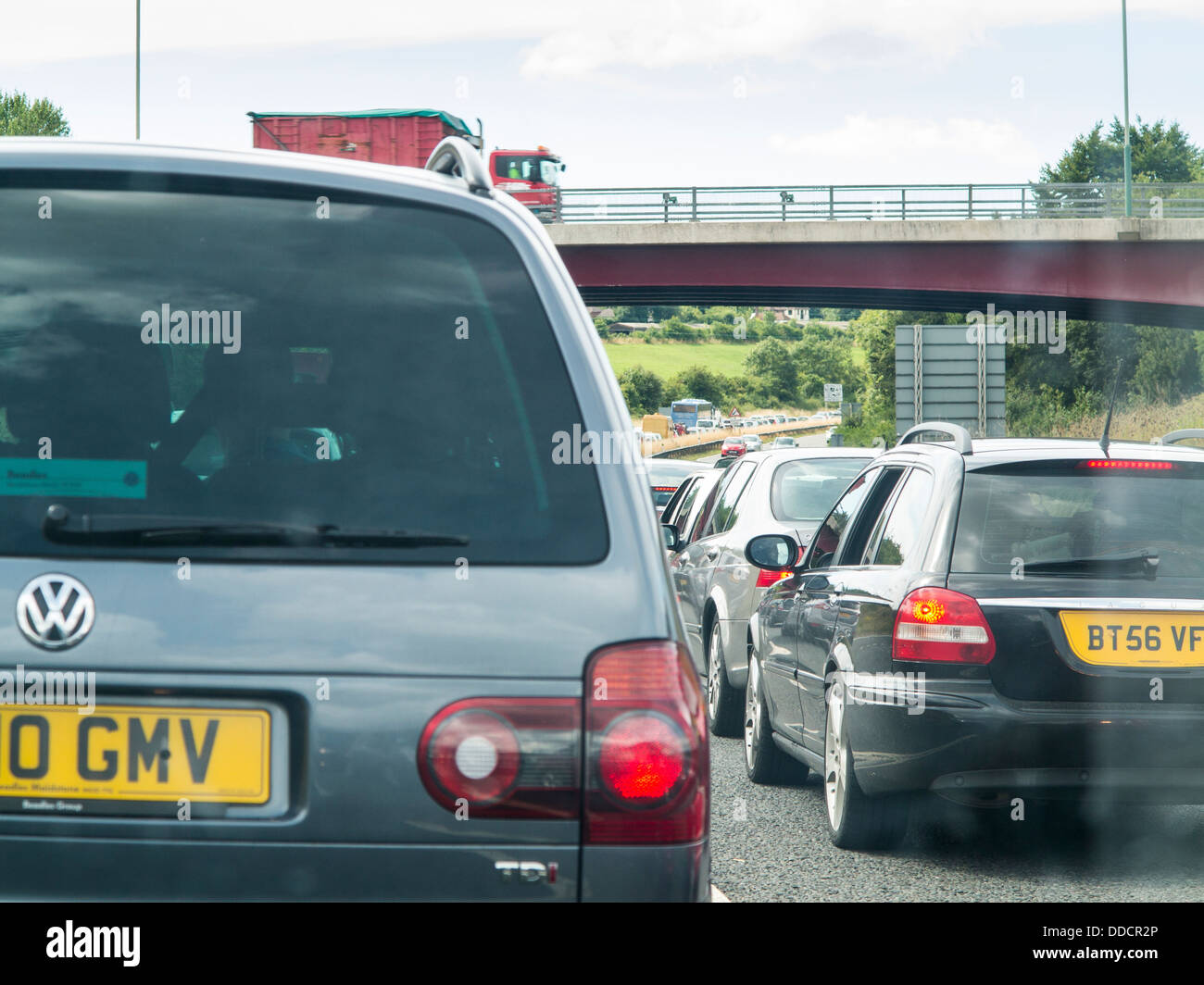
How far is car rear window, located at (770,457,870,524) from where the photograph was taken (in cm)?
990

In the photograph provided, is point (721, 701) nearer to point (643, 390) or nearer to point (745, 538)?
point (745, 538)

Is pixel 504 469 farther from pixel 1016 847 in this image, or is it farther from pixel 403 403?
pixel 1016 847

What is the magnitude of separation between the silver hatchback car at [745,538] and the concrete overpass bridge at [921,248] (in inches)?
1225

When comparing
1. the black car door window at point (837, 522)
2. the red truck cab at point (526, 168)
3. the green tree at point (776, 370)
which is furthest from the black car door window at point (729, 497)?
the green tree at point (776, 370)

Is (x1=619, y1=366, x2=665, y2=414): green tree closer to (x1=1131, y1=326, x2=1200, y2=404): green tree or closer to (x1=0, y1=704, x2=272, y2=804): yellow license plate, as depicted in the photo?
(x1=1131, y1=326, x2=1200, y2=404): green tree

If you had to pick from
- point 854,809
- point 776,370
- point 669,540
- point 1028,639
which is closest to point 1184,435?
point 1028,639

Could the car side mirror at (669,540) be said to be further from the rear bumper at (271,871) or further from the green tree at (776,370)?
the green tree at (776,370)

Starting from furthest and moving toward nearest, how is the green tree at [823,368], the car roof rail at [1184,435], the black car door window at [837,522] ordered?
the green tree at [823,368]
the black car door window at [837,522]
the car roof rail at [1184,435]

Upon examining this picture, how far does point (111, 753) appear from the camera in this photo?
2.25 meters

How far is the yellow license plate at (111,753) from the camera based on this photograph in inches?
88.4

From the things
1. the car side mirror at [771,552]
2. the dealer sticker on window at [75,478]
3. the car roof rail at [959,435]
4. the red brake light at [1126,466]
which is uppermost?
the car roof rail at [959,435]

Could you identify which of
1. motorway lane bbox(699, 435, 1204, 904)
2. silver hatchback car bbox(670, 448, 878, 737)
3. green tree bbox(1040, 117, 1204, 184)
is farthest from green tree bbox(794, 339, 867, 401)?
motorway lane bbox(699, 435, 1204, 904)

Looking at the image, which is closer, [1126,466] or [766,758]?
[1126,466]

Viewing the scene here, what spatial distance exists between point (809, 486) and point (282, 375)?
311 inches
